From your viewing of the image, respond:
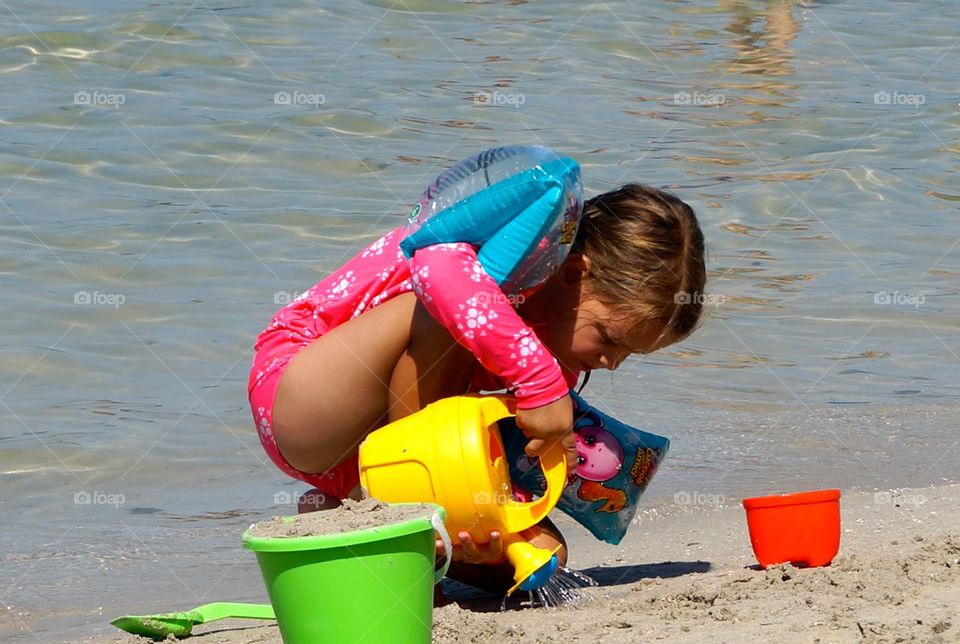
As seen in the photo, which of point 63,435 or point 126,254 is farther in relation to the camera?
point 126,254

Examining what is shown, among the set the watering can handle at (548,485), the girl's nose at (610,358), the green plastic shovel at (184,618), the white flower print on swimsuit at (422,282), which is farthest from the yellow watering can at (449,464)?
the green plastic shovel at (184,618)

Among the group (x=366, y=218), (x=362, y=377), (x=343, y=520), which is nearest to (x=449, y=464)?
(x=362, y=377)

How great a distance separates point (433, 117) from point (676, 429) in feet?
15.5

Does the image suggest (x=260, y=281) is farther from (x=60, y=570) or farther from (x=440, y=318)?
(x=440, y=318)

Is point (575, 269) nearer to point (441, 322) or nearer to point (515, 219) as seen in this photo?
point (515, 219)

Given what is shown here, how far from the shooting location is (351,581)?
1948 mm

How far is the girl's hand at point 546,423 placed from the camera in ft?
8.58

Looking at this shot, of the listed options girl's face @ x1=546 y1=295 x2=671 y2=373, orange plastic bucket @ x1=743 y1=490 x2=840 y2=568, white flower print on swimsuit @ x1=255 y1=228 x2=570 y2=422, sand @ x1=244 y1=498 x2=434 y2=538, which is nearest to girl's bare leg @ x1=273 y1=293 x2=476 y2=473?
white flower print on swimsuit @ x1=255 y1=228 x2=570 y2=422

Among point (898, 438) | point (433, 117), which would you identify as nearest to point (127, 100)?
point (433, 117)

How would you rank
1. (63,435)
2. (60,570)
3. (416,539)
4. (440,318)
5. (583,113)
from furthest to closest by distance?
(583,113) < (63,435) < (60,570) < (440,318) < (416,539)

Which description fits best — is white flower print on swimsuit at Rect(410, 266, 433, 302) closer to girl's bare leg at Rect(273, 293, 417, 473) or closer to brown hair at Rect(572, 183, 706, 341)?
girl's bare leg at Rect(273, 293, 417, 473)

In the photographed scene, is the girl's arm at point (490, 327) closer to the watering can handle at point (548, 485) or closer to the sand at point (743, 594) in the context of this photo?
the watering can handle at point (548, 485)

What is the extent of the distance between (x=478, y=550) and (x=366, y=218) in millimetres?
4282

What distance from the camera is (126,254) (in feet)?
20.0
